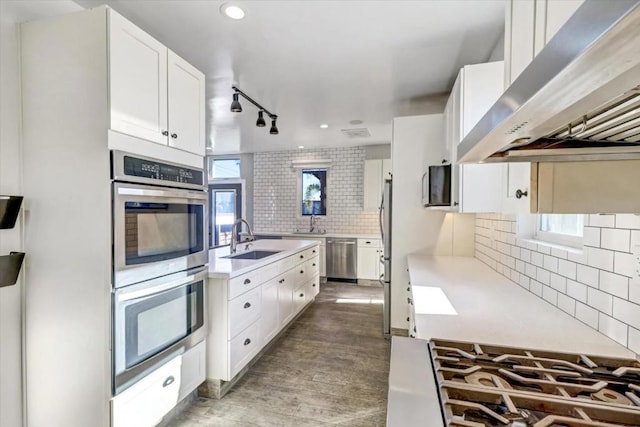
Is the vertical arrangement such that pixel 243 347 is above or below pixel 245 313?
below

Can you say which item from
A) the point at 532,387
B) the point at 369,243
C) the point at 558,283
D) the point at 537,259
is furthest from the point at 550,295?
the point at 369,243

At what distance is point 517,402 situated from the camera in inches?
30.0

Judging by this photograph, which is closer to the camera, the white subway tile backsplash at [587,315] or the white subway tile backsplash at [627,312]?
the white subway tile backsplash at [627,312]

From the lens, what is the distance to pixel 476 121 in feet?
6.55

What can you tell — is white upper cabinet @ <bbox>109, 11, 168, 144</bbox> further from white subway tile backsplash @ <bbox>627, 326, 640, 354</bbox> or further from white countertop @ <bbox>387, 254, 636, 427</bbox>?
white subway tile backsplash @ <bbox>627, 326, 640, 354</bbox>

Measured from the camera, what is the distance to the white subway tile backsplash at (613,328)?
1.06 m

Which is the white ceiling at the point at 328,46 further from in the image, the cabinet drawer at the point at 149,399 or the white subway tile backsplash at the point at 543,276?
the cabinet drawer at the point at 149,399

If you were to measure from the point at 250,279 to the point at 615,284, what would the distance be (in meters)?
2.14

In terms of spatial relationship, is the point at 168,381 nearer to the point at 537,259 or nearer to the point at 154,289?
the point at 154,289

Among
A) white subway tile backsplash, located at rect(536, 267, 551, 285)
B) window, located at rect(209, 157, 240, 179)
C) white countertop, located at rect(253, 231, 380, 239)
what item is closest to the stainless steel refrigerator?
white subway tile backsplash, located at rect(536, 267, 551, 285)

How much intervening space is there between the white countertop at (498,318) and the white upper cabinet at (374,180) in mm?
3493

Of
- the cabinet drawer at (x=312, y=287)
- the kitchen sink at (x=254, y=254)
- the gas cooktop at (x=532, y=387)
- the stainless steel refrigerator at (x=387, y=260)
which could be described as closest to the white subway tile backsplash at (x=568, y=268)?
the gas cooktop at (x=532, y=387)

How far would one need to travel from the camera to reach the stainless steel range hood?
29 cm

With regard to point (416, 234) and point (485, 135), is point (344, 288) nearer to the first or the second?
point (416, 234)
